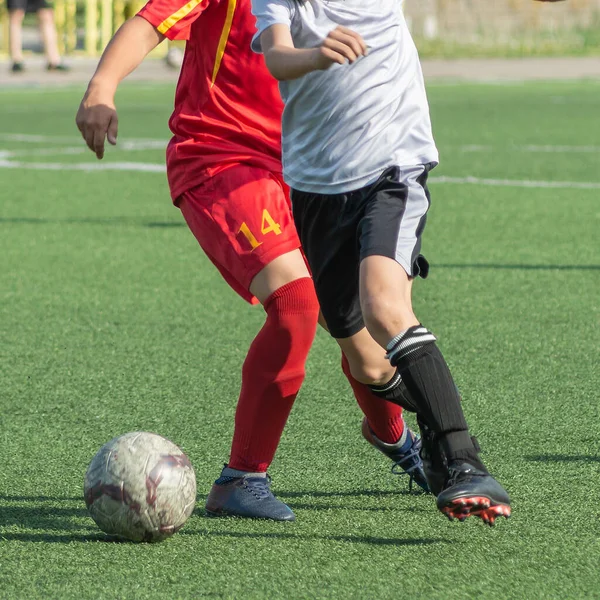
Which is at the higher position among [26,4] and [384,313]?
[384,313]

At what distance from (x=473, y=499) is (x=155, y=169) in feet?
33.4

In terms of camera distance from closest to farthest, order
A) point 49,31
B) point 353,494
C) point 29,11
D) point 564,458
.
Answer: point 353,494
point 564,458
point 29,11
point 49,31

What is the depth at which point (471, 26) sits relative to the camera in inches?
1750

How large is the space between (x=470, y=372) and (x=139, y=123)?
12.6m

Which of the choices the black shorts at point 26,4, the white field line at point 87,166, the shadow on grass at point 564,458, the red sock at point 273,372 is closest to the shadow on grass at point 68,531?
the red sock at point 273,372

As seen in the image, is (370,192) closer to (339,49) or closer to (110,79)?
(339,49)

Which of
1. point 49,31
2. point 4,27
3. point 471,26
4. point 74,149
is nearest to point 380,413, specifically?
point 74,149

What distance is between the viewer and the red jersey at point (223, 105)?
4387 millimetres

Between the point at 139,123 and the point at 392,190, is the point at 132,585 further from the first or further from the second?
the point at 139,123

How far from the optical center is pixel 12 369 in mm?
5934

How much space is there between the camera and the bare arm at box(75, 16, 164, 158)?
13.3 feet

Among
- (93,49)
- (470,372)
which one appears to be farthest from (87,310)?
(93,49)

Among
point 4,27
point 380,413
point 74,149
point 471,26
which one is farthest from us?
point 471,26

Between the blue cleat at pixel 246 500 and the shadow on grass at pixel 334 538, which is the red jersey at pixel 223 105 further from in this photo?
the shadow on grass at pixel 334 538
